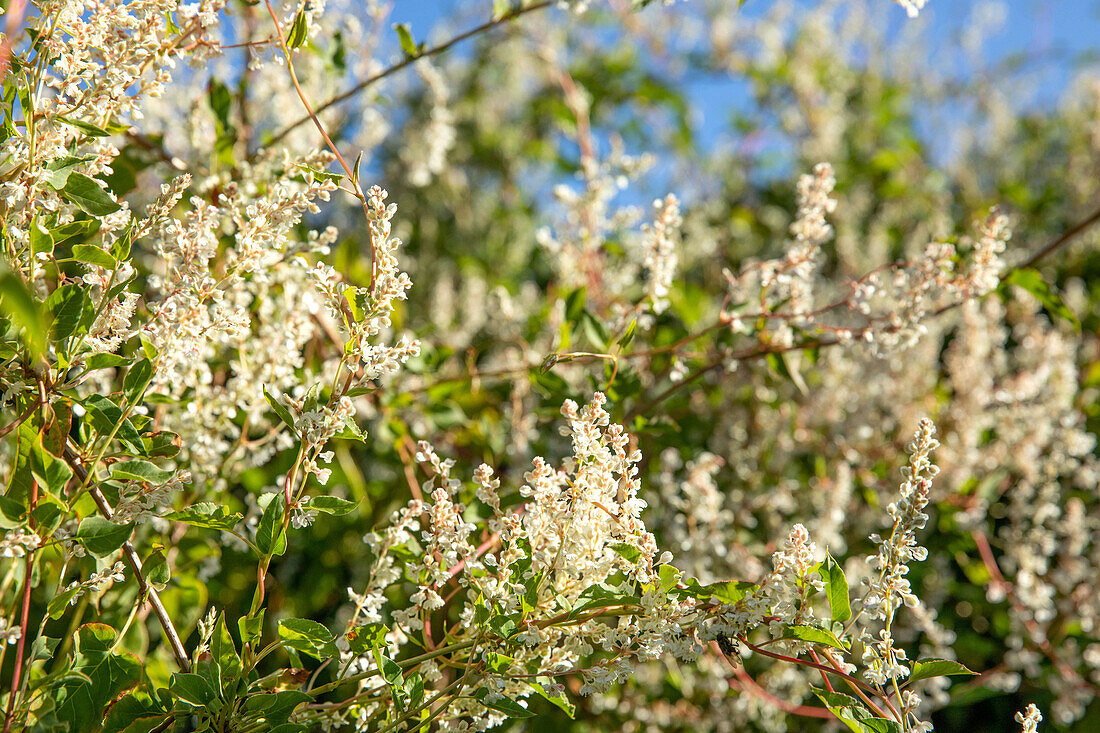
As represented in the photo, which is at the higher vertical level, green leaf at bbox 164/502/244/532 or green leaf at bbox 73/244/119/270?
green leaf at bbox 73/244/119/270

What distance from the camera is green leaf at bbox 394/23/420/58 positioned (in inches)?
53.3

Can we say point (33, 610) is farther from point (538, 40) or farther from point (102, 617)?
point (538, 40)

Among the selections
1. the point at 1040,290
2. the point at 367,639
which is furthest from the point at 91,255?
the point at 1040,290

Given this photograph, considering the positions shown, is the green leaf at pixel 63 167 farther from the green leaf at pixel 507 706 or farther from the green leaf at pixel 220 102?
the green leaf at pixel 507 706

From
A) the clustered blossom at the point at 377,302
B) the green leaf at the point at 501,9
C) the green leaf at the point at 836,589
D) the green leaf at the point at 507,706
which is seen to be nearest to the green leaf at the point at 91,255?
the clustered blossom at the point at 377,302

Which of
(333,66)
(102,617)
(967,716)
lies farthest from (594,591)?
(967,716)

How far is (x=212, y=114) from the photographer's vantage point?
156cm

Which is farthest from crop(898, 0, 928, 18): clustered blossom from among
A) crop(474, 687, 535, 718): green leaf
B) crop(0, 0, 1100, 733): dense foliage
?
crop(474, 687, 535, 718): green leaf

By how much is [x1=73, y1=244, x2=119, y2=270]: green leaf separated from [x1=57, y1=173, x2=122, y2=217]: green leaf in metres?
0.07

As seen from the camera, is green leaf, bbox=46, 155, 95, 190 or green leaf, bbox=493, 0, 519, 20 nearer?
green leaf, bbox=46, 155, 95, 190

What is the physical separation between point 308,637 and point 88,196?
0.59 m

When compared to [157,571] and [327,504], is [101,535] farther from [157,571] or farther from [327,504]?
[327,504]

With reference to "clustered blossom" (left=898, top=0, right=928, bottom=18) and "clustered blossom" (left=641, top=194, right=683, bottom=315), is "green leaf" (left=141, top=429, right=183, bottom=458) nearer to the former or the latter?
"clustered blossom" (left=641, top=194, right=683, bottom=315)

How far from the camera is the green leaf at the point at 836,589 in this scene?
88 centimetres
